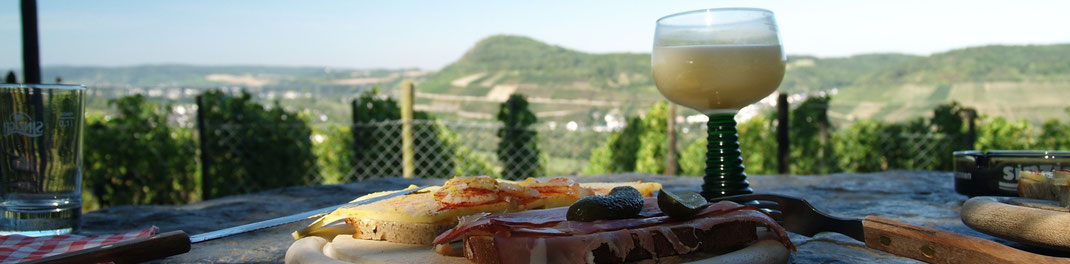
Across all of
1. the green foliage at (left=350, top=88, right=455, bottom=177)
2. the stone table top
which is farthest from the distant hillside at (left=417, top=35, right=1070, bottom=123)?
the stone table top

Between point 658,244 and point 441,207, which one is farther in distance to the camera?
point 441,207

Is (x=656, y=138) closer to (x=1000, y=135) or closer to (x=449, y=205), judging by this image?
(x=1000, y=135)

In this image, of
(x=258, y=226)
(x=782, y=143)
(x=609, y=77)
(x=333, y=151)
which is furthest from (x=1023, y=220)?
(x=609, y=77)

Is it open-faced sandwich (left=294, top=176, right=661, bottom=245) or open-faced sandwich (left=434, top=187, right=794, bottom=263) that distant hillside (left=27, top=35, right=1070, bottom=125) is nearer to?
open-faced sandwich (left=294, top=176, right=661, bottom=245)

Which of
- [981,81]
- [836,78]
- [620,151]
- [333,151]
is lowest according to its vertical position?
[620,151]

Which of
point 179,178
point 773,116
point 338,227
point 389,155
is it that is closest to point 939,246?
point 338,227

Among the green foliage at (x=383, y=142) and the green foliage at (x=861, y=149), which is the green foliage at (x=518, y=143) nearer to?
the green foliage at (x=383, y=142)

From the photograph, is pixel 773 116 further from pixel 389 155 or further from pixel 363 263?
pixel 363 263
